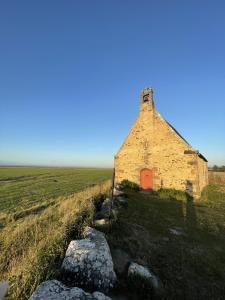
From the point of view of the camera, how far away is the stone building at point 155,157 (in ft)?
54.6

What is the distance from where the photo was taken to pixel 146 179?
19.1 meters

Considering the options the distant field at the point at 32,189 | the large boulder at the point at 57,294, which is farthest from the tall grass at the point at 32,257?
the distant field at the point at 32,189

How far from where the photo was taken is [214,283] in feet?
Answer: 17.2

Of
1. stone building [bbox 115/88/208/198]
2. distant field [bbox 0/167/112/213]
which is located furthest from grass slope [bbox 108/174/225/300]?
distant field [bbox 0/167/112/213]

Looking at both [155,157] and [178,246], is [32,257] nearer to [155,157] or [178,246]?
[178,246]

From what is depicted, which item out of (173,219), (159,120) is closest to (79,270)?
(173,219)

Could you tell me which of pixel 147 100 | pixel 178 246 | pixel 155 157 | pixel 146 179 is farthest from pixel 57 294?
pixel 147 100

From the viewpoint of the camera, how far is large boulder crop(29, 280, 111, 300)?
3.28 meters

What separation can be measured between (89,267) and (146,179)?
1521cm

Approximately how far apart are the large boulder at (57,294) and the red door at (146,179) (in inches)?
615

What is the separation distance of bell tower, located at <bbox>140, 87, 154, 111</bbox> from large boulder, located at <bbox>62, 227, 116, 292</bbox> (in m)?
16.6

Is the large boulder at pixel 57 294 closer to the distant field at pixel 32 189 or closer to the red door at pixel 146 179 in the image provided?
the distant field at pixel 32 189

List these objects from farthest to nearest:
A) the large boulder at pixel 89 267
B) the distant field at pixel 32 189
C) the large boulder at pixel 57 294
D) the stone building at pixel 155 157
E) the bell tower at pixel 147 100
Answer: the bell tower at pixel 147 100
the distant field at pixel 32 189
the stone building at pixel 155 157
the large boulder at pixel 89 267
the large boulder at pixel 57 294

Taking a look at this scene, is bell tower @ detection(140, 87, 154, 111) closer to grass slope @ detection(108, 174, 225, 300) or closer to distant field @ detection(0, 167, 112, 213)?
grass slope @ detection(108, 174, 225, 300)
